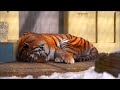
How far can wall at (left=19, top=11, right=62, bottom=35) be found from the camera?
14.1ft

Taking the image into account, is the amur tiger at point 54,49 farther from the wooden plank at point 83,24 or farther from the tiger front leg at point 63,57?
the wooden plank at point 83,24

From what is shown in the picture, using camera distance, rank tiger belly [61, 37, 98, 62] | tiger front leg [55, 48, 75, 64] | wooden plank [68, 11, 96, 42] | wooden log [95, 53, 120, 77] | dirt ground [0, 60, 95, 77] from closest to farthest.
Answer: wooden log [95, 53, 120, 77] → dirt ground [0, 60, 95, 77] → tiger front leg [55, 48, 75, 64] → tiger belly [61, 37, 98, 62] → wooden plank [68, 11, 96, 42]

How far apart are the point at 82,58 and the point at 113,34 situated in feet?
3.66

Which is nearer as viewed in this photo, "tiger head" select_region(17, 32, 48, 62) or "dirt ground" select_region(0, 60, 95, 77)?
"dirt ground" select_region(0, 60, 95, 77)

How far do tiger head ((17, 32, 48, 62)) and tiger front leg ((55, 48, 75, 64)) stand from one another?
0.37ft

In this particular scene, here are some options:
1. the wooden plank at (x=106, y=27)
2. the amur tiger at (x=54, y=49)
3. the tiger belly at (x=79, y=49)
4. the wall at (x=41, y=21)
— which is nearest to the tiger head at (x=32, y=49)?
the amur tiger at (x=54, y=49)

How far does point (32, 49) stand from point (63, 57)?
321 millimetres

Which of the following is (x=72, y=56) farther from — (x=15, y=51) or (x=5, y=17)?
(x=5, y=17)

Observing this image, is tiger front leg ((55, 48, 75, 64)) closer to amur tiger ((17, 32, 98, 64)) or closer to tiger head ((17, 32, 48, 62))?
amur tiger ((17, 32, 98, 64))

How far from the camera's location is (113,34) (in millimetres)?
4395

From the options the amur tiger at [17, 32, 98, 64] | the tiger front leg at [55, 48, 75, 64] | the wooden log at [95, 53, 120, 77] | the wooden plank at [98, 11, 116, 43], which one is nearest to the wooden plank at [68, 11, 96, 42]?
the wooden plank at [98, 11, 116, 43]

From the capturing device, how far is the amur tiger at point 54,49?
3180mm

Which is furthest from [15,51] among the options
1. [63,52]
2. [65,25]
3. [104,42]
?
[104,42]
